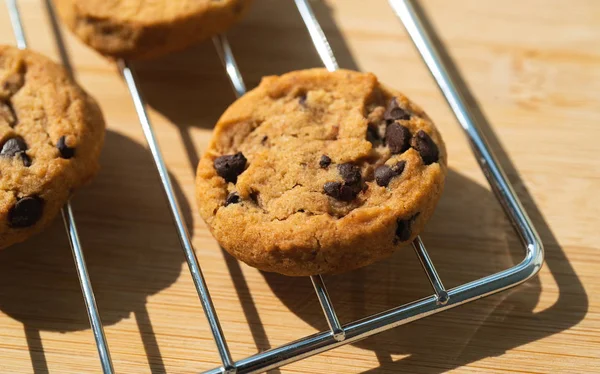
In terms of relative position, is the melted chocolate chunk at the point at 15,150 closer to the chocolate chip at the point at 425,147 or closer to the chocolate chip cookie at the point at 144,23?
the chocolate chip cookie at the point at 144,23

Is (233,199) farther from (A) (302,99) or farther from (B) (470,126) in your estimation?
(B) (470,126)

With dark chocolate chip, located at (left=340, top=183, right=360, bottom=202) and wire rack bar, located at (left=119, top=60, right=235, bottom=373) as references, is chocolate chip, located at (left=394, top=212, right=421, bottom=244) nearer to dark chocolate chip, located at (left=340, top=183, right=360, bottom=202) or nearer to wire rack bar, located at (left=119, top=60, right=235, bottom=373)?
dark chocolate chip, located at (left=340, top=183, right=360, bottom=202)

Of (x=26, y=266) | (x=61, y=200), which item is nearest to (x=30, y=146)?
(x=61, y=200)

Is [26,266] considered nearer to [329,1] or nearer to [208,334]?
[208,334]

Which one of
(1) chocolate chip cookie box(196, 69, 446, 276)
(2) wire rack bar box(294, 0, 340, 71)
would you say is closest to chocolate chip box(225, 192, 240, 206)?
(1) chocolate chip cookie box(196, 69, 446, 276)

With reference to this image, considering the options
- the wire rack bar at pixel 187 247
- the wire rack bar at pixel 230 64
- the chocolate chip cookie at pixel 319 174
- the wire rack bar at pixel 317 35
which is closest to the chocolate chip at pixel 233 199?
the chocolate chip cookie at pixel 319 174

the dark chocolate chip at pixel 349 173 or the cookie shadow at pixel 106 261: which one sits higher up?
the dark chocolate chip at pixel 349 173
